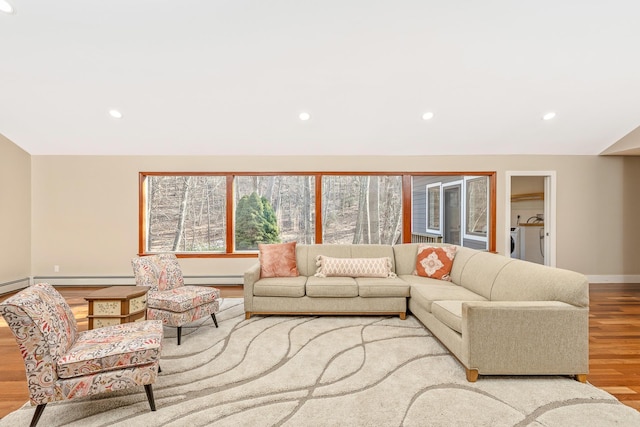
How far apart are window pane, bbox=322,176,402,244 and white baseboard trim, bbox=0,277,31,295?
4.90 metres

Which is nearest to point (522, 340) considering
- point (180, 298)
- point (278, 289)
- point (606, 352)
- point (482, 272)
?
point (482, 272)

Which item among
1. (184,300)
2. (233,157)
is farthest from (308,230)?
(184,300)

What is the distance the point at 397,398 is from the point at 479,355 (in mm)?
712

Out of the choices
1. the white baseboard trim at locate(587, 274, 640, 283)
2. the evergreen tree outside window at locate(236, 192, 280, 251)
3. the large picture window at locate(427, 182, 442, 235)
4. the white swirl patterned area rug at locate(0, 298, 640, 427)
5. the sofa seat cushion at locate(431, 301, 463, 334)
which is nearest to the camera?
the white swirl patterned area rug at locate(0, 298, 640, 427)

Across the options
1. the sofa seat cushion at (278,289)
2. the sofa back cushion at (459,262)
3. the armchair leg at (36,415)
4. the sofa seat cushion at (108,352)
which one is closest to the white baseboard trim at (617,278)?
the sofa back cushion at (459,262)

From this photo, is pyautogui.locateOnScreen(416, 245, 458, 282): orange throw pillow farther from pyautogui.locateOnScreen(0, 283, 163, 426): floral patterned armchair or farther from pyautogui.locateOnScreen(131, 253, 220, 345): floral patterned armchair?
pyautogui.locateOnScreen(0, 283, 163, 426): floral patterned armchair

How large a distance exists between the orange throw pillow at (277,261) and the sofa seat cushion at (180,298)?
0.74 m

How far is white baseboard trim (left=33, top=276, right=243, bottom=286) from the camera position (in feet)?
17.5

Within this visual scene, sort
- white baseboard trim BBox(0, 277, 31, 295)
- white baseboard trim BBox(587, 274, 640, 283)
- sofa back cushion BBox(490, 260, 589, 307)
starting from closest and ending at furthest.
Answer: sofa back cushion BBox(490, 260, 589, 307) → white baseboard trim BBox(0, 277, 31, 295) → white baseboard trim BBox(587, 274, 640, 283)

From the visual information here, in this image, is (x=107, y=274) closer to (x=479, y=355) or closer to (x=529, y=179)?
(x=479, y=355)

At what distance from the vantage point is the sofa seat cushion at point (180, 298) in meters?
3.15

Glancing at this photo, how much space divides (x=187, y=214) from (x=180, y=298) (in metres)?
2.70

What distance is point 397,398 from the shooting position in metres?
2.15

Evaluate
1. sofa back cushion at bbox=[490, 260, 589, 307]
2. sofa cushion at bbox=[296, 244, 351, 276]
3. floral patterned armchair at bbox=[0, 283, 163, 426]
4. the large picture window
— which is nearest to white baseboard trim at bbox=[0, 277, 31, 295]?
floral patterned armchair at bbox=[0, 283, 163, 426]
